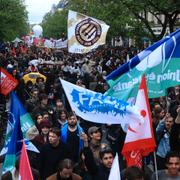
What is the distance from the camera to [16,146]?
666 centimetres

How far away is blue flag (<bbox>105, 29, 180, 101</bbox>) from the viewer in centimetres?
676

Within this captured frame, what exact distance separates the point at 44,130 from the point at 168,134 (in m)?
1.87

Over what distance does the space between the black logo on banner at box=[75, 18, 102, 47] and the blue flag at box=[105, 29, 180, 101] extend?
25.1ft

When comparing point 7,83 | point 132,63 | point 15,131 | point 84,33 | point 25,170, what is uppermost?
point 84,33

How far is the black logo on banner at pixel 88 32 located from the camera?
14547 mm

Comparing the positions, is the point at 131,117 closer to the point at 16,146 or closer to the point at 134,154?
the point at 134,154

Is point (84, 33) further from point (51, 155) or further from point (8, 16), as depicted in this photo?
point (8, 16)

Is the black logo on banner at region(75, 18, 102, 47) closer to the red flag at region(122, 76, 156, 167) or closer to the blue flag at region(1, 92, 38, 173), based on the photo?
the blue flag at region(1, 92, 38, 173)

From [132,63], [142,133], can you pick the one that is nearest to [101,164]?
[142,133]

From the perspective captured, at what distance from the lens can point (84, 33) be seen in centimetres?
1470

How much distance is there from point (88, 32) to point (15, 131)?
8.50 m

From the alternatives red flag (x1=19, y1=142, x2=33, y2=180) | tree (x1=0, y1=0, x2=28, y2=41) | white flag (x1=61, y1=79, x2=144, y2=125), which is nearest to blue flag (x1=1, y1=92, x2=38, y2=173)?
white flag (x1=61, y1=79, x2=144, y2=125)

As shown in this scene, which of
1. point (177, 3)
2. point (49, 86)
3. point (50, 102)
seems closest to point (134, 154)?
point (50, 102)

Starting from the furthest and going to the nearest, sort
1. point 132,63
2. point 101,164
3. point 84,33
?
point 84,33, point 132,63, point 101,164
